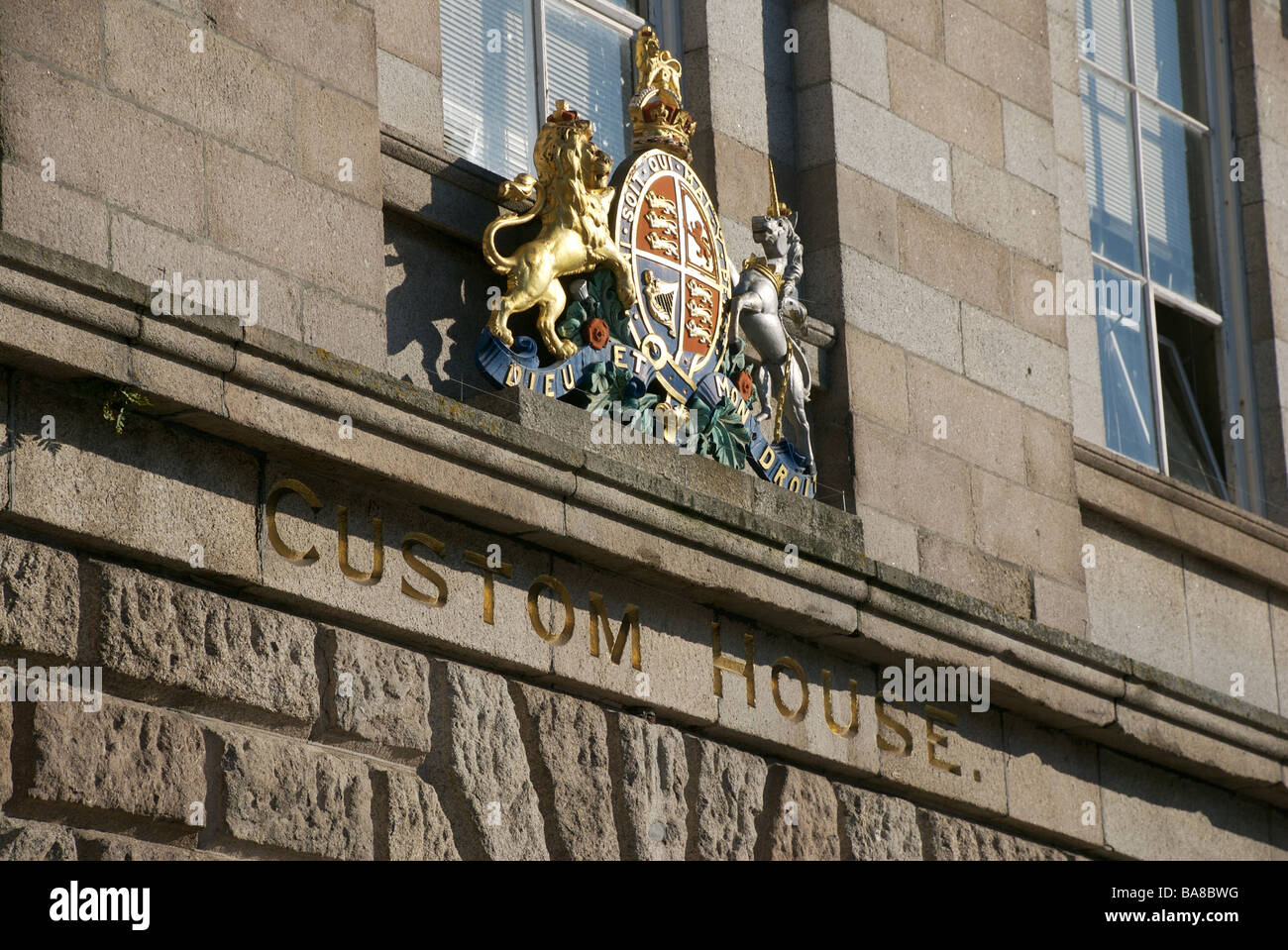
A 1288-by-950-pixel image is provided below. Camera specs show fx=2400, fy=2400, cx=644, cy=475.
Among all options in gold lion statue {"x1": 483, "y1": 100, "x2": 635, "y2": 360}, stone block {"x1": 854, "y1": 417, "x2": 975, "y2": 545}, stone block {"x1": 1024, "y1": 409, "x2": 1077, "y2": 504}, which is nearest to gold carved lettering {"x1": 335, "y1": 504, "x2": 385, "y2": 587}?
gold lion statue {"x1": 483, "y1": 100, "x2": 635, "y2": 360}

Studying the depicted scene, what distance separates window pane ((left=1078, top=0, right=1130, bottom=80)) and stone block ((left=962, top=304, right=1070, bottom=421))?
2.01m

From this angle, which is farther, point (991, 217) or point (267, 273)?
point (991, 217)

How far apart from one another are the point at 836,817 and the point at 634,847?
1148 millimetres

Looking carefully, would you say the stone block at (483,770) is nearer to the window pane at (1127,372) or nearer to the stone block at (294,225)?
the stone block at (294,225)

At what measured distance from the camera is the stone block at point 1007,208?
10.1m

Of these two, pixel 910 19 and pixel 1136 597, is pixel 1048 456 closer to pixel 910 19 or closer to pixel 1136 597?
pixel 1136 597

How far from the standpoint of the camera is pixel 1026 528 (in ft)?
32.4

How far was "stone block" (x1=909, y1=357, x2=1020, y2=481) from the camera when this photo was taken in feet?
31.3

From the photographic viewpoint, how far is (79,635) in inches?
246

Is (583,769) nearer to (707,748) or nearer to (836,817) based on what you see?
(707,748)

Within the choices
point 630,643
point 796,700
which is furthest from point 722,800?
point 630,643

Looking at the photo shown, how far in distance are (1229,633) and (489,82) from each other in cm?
449

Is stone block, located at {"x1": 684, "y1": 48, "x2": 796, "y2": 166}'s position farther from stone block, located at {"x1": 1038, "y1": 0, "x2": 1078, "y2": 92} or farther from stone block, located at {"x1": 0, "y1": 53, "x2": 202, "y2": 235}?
stone block, located at {"x1": 0, "y1": 53, "x2": 202, "y2": 235}
